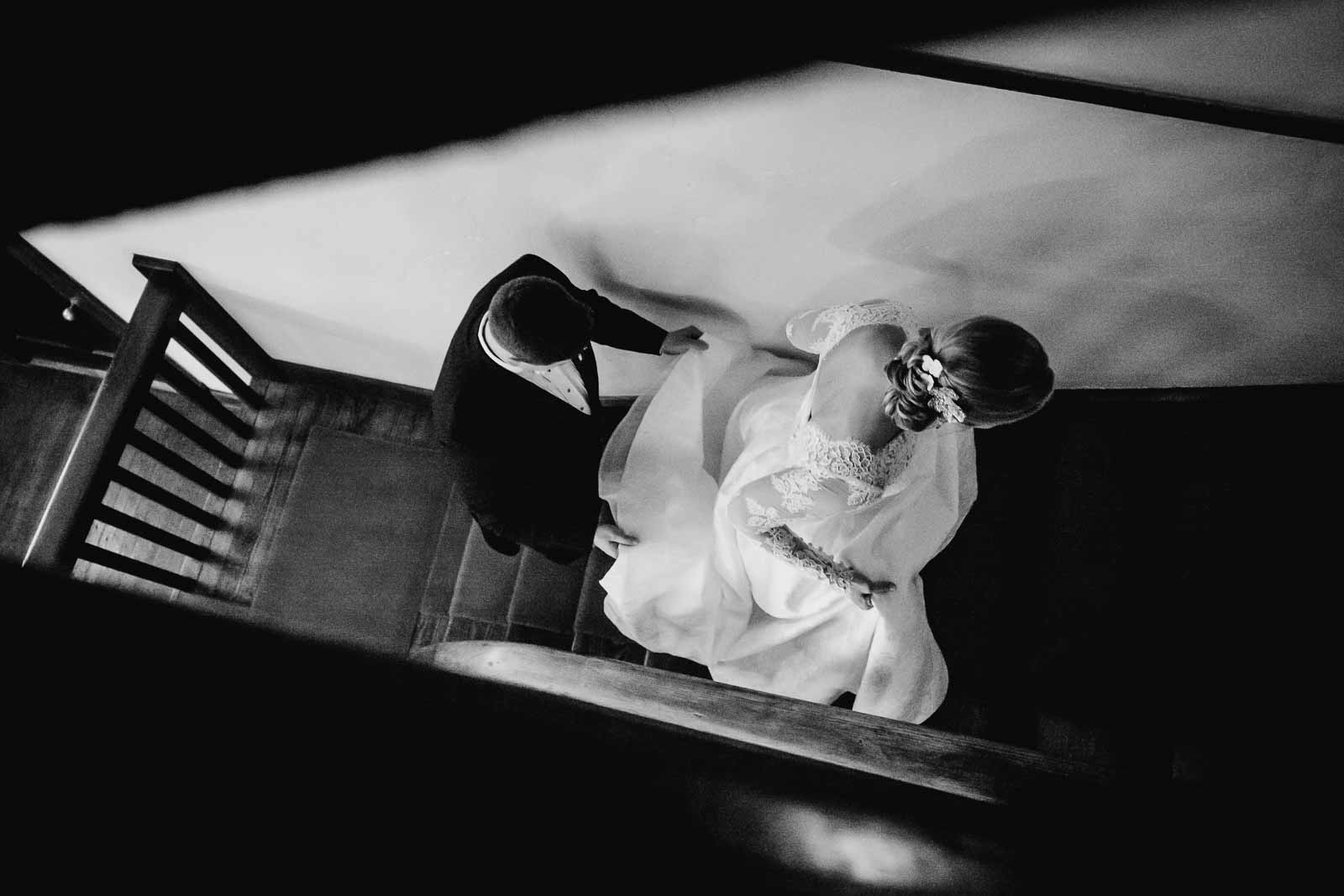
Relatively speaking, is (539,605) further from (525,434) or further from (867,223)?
(867,223)

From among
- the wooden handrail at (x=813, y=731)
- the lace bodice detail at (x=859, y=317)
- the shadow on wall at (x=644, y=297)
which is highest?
the shadow on wall at (x=644, y=297)

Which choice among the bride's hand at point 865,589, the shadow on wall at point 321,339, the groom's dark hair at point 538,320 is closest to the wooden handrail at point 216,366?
the shadow on wall at point 321,339

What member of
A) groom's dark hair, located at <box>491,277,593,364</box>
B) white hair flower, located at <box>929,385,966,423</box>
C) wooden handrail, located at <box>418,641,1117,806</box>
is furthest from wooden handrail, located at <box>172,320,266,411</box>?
white hair flower, located at <box>929,385,966,423</box>

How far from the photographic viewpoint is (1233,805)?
626 millimetres

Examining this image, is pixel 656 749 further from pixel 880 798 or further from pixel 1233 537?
pixel 1233 537

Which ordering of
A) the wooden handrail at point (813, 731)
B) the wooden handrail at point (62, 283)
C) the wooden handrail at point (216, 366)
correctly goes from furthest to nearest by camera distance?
the wooden handrail at point (216, 366)
the wooden handrail at point (62, 283)
the wooden handrail at point (813, 731)

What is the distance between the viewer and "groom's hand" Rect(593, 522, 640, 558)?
2.23 meters

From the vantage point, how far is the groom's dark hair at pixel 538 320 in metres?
1.76

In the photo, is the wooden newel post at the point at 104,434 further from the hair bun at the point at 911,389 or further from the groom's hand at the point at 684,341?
the hair bun at the point at 911,389

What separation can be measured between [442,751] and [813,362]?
217 centimetres

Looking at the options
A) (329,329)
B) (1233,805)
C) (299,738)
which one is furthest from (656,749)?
(329,329)

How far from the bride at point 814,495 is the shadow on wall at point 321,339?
122 centimetres

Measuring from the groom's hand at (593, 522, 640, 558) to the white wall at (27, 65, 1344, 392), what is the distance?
2.56 feet

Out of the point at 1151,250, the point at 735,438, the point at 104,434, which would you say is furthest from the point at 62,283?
the point at 1151,250
